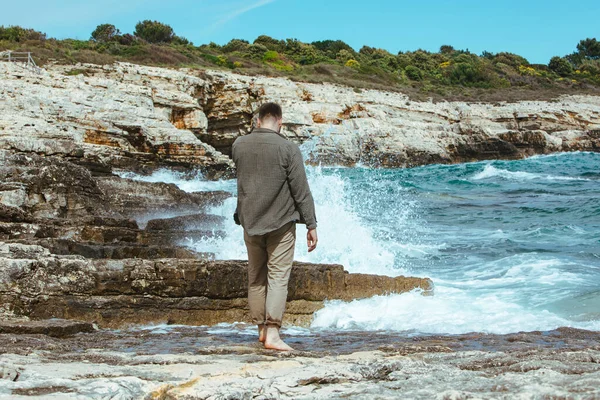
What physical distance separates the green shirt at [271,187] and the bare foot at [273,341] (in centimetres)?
66

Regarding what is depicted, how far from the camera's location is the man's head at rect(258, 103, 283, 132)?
16.1 feet

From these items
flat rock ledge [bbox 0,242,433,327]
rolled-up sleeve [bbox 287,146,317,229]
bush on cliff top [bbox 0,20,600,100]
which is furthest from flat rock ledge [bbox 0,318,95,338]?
bush on cliff top [bbox 0,20,600,100]

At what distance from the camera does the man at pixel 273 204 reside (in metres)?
4.68

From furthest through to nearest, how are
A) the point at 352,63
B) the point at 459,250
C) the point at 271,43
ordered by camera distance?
the point at 271,43 < the point at 352,63 < the point at 459,250

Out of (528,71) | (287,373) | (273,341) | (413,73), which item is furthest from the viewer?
(528,71)

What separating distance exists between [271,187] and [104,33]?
174ft

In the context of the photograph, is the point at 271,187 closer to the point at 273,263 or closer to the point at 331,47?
the point at 273,263

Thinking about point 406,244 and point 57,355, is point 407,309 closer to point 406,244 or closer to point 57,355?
point 57,355

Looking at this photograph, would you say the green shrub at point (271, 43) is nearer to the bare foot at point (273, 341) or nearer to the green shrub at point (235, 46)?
the green shrub at point (235, 46)

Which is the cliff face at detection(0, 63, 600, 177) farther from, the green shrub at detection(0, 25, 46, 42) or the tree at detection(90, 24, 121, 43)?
the tree at detection(90, 24, 121, 43)

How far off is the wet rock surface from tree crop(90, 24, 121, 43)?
50.8m

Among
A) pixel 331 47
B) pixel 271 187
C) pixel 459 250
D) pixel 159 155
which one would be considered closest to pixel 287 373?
pixel 271 187

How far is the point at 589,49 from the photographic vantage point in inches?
3211

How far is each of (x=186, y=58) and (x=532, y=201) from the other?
96.9ft
